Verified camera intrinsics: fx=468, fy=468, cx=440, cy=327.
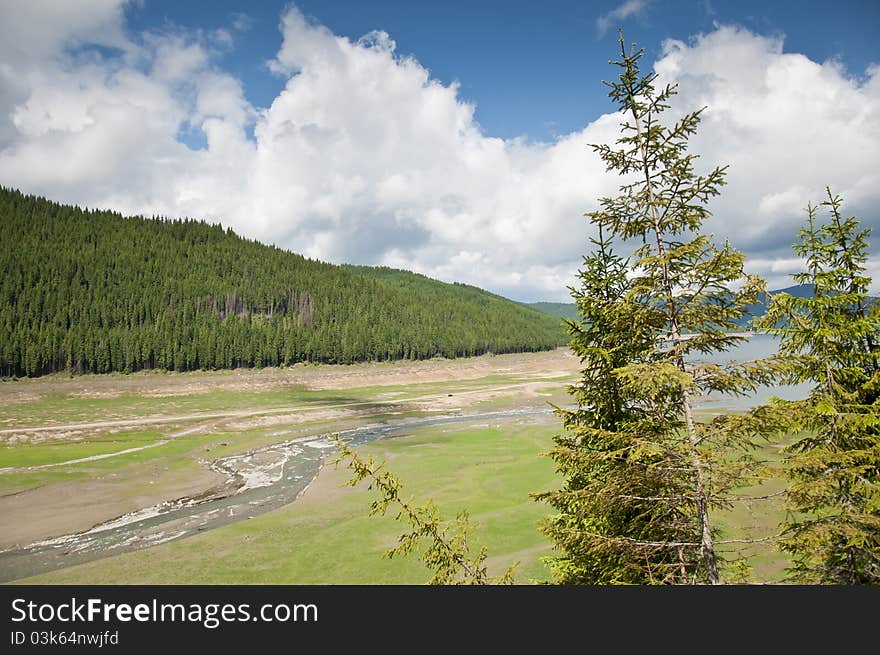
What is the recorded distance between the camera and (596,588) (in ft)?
20.9

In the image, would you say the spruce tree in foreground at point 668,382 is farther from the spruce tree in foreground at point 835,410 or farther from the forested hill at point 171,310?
the forested hill at point 171,310

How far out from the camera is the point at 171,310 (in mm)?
149875

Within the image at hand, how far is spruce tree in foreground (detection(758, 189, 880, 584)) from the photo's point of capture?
28.3 feet

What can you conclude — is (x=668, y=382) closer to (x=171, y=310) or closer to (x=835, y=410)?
(x=835, y=410)

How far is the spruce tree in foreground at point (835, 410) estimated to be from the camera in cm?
863

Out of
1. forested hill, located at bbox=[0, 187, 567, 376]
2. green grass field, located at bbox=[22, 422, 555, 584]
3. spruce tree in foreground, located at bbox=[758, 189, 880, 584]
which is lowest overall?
green grass field, located at bbox=[22, 422, 555, 584]

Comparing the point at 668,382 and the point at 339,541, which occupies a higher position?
the point at 668,382

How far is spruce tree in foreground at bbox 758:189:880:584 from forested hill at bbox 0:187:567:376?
129 m

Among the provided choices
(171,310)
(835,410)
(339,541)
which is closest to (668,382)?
(835,410)

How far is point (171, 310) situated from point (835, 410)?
555 feet

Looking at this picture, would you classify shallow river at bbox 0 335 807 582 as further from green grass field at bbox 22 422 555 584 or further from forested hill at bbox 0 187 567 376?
forested hill at bbox 0 187 567 376

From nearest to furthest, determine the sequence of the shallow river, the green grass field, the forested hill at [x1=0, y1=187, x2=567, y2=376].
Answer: the green grass field, the shallow river, the forested hill at [x1=0, y1=187, x2=567, y2=376]

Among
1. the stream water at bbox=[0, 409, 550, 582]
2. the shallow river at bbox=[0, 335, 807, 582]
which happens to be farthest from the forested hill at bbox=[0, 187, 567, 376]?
the stream water at bbox=[0, 409, 550, 582]

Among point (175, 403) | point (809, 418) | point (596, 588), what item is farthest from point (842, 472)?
point (175, 403)
